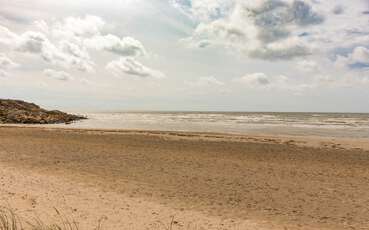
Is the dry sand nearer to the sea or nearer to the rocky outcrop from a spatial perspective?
the sea

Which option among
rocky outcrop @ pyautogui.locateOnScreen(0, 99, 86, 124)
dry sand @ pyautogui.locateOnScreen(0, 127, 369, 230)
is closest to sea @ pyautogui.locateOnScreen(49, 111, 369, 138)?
rocky outcrop @ pyautogui.locateOnScreen(0, 99, 86, 124)

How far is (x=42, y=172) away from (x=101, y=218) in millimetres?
5991

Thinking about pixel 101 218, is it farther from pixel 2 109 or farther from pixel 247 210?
pixel 2 109

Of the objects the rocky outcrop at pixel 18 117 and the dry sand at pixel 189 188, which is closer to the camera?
the dry sand at pixel 189 188

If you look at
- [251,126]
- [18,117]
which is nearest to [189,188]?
[251,126]

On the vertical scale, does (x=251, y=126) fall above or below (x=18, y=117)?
below

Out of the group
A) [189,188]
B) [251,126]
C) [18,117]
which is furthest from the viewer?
[18,117]

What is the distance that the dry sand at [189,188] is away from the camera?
8.29 m

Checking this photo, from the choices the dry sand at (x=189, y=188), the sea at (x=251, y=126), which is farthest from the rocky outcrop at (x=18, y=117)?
the dry sand at (x=189, y=188)

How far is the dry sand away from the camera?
8289mm

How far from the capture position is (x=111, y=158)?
16.8 meters

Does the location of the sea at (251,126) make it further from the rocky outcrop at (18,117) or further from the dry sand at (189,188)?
the dry sand at (189,188)

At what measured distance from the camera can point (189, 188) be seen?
11.2 metres

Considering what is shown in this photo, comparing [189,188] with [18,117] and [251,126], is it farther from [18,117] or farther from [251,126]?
[18,117]
